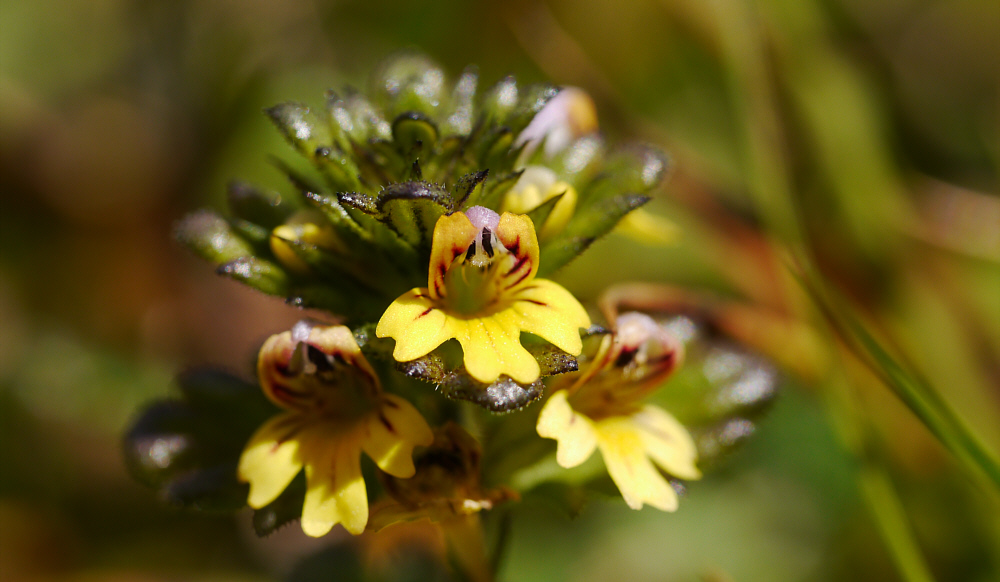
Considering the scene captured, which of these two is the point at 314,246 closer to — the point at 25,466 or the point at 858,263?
the point at 25,466

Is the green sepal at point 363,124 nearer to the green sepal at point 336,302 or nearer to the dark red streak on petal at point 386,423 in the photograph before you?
the green sepal at point 336,302

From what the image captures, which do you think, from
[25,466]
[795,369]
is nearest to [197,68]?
[25,466]

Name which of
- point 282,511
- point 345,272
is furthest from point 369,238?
point 282,511

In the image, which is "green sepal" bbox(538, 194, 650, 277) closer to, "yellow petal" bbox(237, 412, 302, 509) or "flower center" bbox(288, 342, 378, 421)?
"flower center" bbox(288, 342, 378, 421)

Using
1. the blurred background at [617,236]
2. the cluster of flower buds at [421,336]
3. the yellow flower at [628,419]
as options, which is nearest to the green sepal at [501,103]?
the cluster of flower buds at [421,336]

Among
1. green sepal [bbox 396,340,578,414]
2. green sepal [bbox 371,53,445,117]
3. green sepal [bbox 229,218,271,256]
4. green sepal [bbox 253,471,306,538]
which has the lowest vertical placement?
green sepal [bbox 253,471,306,538]

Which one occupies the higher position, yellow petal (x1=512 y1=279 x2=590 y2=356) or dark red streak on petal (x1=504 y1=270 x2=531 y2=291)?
dark red streak on petal (x1=504 y1=270 x2=531 y2=291)

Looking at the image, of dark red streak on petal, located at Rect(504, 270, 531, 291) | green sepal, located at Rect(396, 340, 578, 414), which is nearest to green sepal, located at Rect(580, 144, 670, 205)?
dark red streak on petal, located at Rect(504, 270, 531, 291)

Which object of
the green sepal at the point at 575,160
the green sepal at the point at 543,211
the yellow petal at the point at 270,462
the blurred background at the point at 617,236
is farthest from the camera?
the blurred background at the point at 617,236
